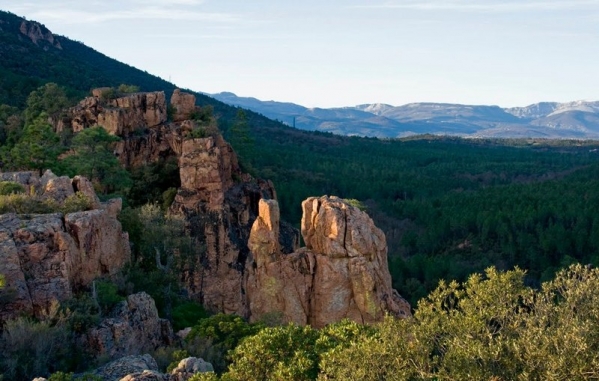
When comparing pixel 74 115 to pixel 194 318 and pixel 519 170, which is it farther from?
pixel 519 170

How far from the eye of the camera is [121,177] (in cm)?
3919

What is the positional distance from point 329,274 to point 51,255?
33.4ft

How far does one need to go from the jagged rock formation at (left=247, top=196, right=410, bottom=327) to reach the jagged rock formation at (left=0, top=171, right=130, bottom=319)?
5879 mm

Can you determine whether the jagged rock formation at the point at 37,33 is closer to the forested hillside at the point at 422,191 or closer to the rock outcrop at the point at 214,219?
the forested hillside at the point at 422,191

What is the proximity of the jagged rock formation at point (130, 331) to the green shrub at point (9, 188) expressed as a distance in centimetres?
788

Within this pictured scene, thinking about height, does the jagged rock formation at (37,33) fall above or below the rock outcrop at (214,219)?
above

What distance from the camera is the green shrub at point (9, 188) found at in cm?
2563

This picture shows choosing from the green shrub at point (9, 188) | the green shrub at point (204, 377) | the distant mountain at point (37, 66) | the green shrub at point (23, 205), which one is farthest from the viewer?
the distant mountain at point (37, 66)

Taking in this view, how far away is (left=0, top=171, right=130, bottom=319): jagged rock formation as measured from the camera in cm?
1956

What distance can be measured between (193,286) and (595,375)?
973 inches

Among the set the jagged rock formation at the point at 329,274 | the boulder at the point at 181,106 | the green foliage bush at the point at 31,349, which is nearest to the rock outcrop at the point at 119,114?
the boulder at the point at 181,106

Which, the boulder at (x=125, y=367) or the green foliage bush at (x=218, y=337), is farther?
the green foliage bush at (x=218, y=337)

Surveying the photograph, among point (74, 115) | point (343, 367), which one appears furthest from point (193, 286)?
point (343, 367)

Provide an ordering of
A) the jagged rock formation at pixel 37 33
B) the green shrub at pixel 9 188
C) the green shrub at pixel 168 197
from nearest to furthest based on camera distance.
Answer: the green shrub at pixel 9 188, the green shrub at pixel 168 197, the jagged rock formation at pixel 37 33
